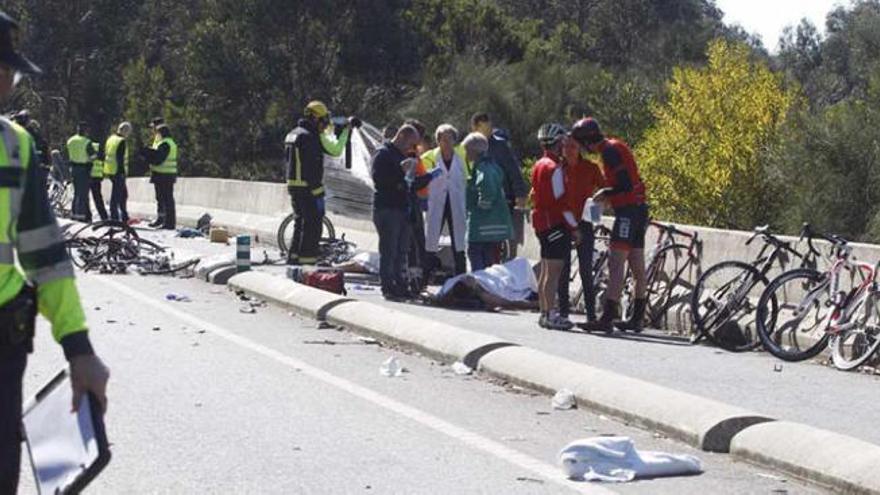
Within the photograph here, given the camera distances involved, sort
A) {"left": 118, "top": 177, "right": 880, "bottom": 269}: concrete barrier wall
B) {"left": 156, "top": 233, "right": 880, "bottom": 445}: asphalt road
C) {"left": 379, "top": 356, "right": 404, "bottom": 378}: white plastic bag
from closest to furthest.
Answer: {"left": 156, "top": 233, "right": 880, "bottom": 445}: asphalt road, {"left": 379, "top": 356, "right": 404, "bottom": 378}: white plastic bag, {"left": 118, "top": 177, "right": 880, "bottom": 269}: concrete barrier wall

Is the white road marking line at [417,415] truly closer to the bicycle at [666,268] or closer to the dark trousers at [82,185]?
the bicycle at [666,268]

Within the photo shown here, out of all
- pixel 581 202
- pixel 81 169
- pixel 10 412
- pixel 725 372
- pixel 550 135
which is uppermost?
pixel 550 135

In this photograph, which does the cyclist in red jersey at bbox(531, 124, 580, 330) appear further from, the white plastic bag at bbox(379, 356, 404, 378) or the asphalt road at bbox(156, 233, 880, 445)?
the white plastic bag at bbox(379, 356, 404, 378)

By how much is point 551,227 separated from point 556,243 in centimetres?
15

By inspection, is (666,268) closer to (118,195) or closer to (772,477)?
(772,477)

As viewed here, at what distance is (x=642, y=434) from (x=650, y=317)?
21.0 feet

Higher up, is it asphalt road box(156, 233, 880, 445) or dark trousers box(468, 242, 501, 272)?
dark trousers box(468, 242, 501, 272)

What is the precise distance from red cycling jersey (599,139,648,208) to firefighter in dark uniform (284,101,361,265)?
255 inches

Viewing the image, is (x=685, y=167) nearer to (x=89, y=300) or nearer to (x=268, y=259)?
(x=268, y=259)

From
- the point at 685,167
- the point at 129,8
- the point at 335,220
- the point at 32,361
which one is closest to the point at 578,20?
the point at 129,8

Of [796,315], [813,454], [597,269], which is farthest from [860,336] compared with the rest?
[813,454]

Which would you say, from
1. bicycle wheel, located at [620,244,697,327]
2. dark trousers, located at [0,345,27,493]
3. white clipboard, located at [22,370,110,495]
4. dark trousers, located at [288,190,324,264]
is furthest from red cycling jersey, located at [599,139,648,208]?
dark trousers, located at [0,345,27,493]

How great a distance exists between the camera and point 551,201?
16.2m

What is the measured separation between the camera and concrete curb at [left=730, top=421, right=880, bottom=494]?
28.2 feet
